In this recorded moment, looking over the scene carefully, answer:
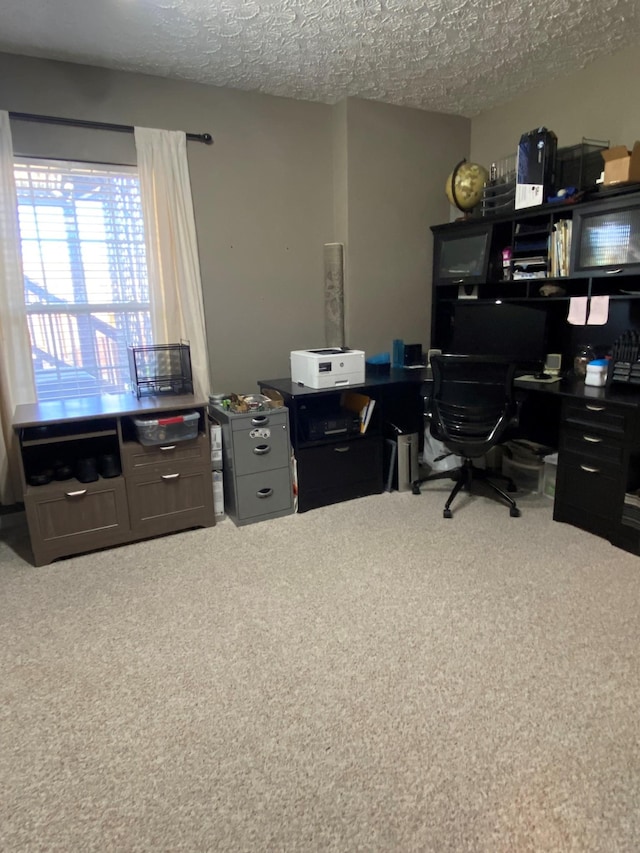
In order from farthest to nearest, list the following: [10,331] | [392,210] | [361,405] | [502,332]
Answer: [392,210], [502,332], [361,405], [10,331]

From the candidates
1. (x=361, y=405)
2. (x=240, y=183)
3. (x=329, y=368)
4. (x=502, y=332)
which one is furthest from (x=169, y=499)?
(x=502, y=332)

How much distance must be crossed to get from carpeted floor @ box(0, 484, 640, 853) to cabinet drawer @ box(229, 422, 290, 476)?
51 centimetres

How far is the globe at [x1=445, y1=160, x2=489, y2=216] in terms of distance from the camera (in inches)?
148

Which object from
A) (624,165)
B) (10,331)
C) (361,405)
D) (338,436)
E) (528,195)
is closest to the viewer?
(624,165)

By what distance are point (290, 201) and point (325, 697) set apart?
3156mm

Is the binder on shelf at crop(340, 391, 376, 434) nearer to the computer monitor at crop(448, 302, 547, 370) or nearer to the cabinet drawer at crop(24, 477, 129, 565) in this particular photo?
the computer monitor at crop(448, 302, 547, 370)

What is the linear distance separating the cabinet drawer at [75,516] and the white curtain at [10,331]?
53 centimetres

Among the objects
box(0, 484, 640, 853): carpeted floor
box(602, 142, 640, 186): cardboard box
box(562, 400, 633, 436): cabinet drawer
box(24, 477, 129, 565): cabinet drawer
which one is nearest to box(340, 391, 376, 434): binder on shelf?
box(0, 484, 640, 853): carpeted floor

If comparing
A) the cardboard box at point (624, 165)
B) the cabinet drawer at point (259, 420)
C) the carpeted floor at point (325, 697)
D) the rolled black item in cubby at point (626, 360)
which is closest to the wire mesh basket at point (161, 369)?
the cabinet drawer at point (259, 420)

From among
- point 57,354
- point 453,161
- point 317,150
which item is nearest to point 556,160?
point 453,161

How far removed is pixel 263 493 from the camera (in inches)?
127

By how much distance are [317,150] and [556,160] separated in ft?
5.16

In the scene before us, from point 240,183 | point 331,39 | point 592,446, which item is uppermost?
point 331,39

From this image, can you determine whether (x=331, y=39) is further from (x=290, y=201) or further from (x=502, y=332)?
(x=502, y=332)
